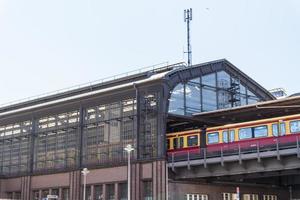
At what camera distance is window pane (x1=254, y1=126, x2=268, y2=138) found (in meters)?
52.3

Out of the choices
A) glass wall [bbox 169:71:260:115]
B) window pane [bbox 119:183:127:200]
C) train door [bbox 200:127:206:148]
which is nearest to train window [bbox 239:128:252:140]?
train door [bbox 200:127:206:148]

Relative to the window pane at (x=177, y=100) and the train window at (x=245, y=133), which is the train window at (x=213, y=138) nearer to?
the train window at (x=245, y=133)

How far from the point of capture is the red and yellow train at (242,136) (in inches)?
1986

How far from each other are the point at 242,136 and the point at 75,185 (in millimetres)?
23347

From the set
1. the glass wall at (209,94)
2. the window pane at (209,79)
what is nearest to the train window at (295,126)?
the glass wall at (209,94)

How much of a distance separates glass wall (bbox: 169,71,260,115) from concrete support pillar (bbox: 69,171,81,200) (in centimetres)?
1457

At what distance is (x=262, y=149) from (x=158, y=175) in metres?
12.3

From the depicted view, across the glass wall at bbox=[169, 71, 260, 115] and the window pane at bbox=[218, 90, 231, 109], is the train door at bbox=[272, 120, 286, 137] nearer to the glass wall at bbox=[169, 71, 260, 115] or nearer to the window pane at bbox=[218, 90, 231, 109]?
the glass wall at bbox=[169, 71, 260, 115]

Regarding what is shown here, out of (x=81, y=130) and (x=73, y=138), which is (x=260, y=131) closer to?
(x=81, y=130)

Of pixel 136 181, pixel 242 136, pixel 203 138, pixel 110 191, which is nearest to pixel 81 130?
pixel 110 191

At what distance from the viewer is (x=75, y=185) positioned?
6769 cm

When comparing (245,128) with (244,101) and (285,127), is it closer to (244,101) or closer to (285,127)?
(285,127)

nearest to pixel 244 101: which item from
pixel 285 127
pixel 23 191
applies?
pixel 285 127

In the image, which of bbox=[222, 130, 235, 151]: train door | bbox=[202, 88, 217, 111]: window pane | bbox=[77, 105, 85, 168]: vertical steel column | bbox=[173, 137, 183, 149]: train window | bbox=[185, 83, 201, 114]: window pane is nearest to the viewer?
bbox=[222, 130, 235, 151]: train door
